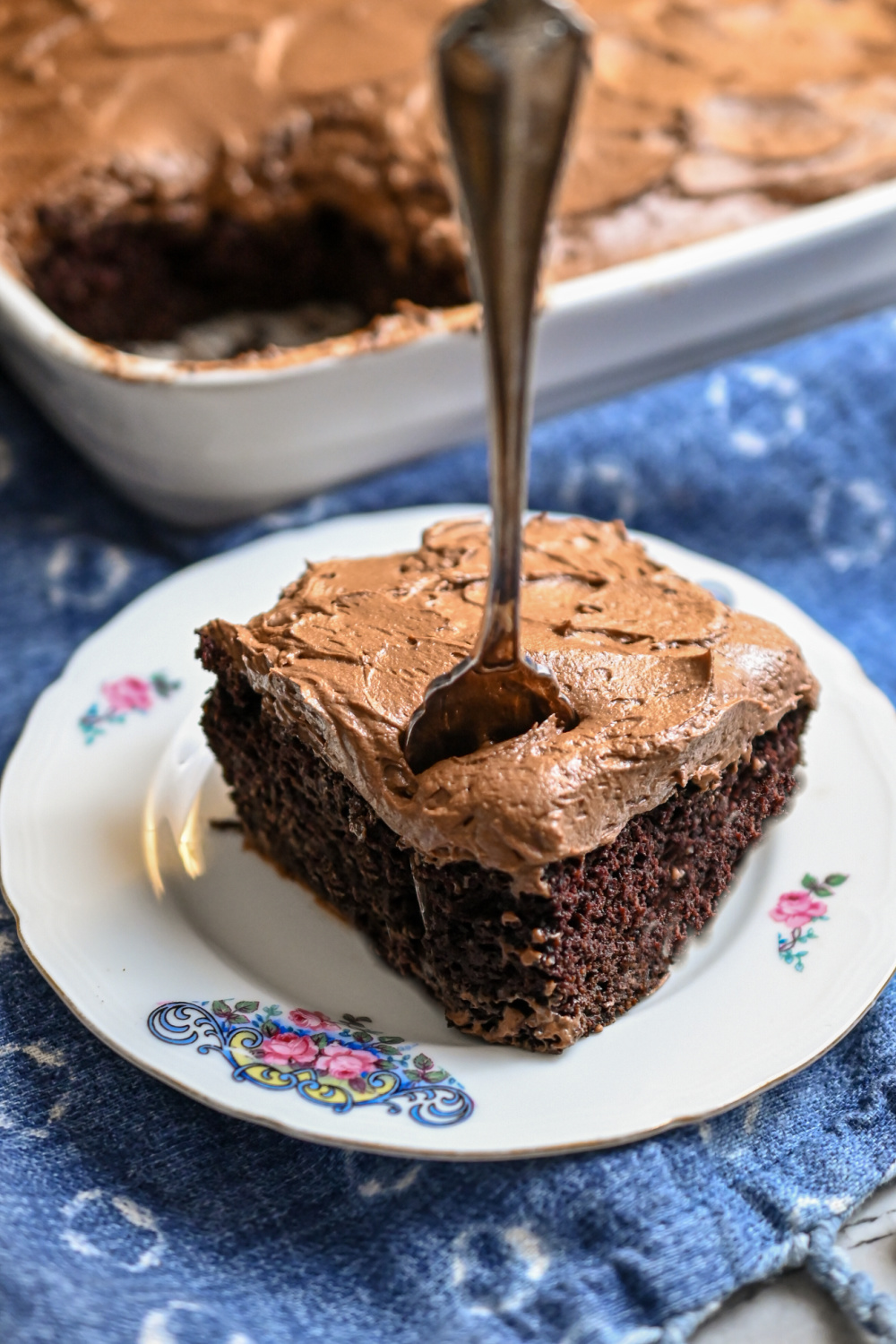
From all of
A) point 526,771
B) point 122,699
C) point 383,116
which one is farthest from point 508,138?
point 383,116

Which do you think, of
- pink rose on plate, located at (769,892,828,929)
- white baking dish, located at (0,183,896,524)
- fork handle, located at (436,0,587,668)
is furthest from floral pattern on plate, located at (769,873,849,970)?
white baking dish, located at (0,183,896,524)

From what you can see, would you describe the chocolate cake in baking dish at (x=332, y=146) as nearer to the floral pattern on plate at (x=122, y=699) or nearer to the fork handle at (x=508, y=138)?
the floral pattern on plate at (x=122, y=699)

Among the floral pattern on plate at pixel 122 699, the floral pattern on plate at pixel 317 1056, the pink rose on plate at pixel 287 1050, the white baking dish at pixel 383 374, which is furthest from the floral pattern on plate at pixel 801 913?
the white baking dish at pixel 383 374

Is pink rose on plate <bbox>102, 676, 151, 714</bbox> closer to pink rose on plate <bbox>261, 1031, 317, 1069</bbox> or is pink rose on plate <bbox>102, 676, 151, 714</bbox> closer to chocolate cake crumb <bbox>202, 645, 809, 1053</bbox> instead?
chocolate cake crumb <bbox>202, 645, 809, 1053</bbox>

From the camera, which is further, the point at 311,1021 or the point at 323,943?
the point at 323,943

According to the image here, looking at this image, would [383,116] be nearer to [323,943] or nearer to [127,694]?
[127,694]

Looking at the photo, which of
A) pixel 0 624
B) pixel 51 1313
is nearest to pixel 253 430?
pixel 0 624

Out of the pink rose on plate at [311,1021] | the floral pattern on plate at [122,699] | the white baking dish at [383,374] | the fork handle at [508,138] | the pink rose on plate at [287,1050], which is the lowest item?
the floral pattern on plate at [122,699]
